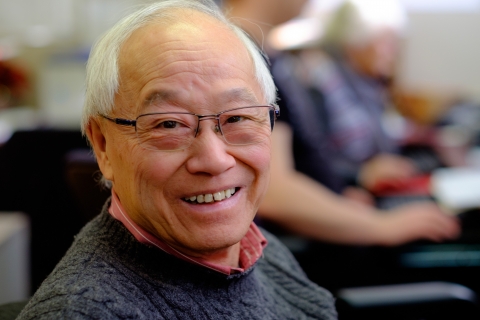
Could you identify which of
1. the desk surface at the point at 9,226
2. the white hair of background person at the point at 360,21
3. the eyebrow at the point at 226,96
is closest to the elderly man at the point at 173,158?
the eyebrow at the point at 226,96

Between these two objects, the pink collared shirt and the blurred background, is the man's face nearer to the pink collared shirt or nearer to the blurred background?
the pink collared shirt

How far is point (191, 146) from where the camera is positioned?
0.87 meters

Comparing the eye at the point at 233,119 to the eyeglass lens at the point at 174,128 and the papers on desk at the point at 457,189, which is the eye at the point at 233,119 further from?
the papers on desk at the point at 457,189

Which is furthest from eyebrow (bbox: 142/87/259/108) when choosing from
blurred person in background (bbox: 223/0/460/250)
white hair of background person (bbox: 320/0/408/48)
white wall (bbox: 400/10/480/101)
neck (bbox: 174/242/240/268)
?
white hair of background person (bbox: 320/0/408/48)

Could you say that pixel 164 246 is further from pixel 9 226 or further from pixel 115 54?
pixel 9 226

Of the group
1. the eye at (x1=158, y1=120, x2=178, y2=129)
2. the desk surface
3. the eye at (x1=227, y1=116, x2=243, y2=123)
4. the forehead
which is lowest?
the desk surface

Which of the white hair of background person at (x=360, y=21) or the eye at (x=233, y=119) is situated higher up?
the white hair of background person at (x=360, y=21)

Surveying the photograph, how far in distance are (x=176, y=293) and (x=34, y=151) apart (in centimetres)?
198

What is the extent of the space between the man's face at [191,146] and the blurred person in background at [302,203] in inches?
37.2

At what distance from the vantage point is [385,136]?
10.4 feet

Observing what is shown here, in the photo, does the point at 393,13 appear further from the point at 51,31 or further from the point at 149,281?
the point at 149,281

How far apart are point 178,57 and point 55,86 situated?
2.51 meters

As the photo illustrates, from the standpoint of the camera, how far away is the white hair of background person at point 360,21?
2961 mm

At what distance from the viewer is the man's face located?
860mm
